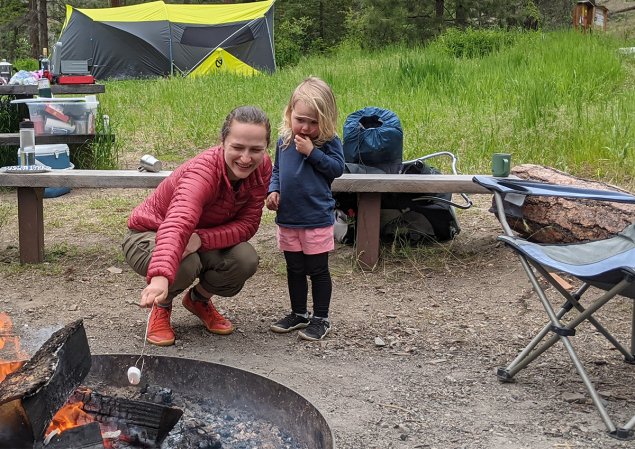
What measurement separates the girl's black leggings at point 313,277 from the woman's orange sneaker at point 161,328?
60 cm

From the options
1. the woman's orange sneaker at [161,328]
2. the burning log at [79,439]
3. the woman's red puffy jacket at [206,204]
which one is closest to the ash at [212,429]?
the burning log at [79,439]

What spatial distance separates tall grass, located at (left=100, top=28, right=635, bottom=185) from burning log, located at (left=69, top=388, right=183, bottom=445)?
166 inches

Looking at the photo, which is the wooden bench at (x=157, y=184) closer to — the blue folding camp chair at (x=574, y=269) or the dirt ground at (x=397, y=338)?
the dirt ground at (x=397, y=338)

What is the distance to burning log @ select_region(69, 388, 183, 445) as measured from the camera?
243 centimetres

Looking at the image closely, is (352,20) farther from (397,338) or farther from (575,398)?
(575,398)

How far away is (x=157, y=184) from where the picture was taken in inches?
184

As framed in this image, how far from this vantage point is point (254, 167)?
10.7ft

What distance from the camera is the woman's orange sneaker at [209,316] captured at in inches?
151

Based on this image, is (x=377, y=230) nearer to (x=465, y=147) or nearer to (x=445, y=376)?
(x=445, y=376)

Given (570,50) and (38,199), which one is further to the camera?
(570,50)

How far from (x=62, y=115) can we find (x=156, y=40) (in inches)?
471

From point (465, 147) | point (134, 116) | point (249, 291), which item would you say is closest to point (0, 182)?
point (249, 291)

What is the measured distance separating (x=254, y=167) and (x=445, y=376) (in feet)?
3.86

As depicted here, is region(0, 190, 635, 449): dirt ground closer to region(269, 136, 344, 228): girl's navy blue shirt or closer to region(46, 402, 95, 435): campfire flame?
region(269, 136, 344, 228): girl's navy blue shirt
